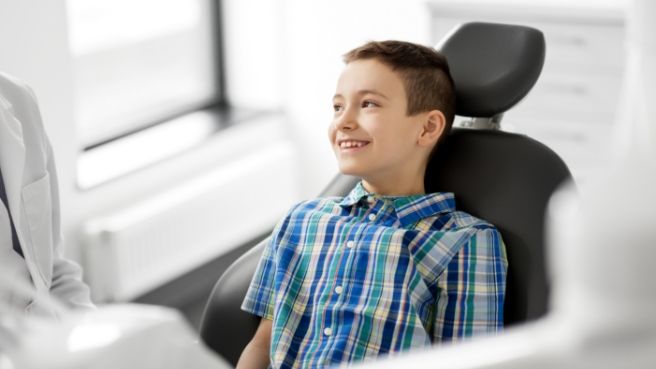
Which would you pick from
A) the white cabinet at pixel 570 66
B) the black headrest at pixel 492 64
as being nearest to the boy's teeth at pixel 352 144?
the black headrest at pixel 492 64

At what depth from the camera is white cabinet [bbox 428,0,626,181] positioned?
10.4 ft

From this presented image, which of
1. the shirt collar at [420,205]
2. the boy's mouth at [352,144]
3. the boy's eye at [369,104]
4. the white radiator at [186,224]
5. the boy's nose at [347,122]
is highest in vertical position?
the boy's eye at [369,104]

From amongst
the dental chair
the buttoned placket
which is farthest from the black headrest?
the buttoned placket

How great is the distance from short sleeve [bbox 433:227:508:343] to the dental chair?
0.05 meters

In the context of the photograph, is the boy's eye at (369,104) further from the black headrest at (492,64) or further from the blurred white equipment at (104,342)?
the blurred white equipment at (104,342)

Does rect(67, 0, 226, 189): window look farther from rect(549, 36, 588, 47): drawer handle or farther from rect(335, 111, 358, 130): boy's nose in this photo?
rect(335, 111, 358, 130): boy's nose

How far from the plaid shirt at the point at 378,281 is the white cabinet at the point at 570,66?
1633 millimetres

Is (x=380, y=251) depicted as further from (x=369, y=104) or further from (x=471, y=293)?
(x=369, y=104)

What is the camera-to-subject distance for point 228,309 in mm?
1713

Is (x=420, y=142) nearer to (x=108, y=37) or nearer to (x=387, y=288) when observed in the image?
(x=387, y=288)

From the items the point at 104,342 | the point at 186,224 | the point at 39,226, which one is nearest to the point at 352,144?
the point at 39,226

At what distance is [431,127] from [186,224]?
159 centimetres

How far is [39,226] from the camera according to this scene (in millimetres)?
1575

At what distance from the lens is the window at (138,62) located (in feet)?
10.4
